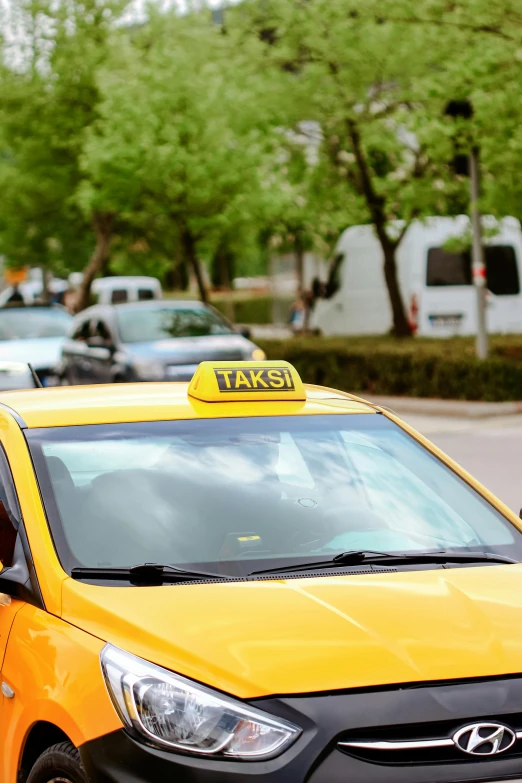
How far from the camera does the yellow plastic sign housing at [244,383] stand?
15.2ft

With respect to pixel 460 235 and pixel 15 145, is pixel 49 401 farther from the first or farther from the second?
pixel 15 145

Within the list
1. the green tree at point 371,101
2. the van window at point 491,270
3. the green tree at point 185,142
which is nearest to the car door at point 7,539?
the green tree at point 371,101

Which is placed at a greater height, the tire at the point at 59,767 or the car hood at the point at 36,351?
the tire at the point at 59,767

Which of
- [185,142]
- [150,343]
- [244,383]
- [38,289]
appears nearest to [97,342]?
[150,343]

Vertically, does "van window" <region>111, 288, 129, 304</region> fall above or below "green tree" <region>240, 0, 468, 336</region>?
below

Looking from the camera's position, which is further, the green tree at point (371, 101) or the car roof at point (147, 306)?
the green tree at point (371, 101)

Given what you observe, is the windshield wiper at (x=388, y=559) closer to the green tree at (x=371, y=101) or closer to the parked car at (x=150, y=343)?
the parked car at (x=150, y=343)

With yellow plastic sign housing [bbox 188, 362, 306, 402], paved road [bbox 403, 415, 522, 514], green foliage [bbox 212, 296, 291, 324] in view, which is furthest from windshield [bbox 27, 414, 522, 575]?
green foliage [bbox 212, 296, 291, 324]

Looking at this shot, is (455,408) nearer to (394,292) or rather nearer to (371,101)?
(394,292)

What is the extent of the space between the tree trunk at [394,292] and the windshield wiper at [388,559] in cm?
2074

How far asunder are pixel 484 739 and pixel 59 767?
0.99m

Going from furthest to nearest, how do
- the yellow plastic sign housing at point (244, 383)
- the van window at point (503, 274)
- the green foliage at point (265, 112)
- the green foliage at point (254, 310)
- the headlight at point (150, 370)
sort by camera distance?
the green foliage at point (254, 310) → the van window at point (503, 274) → the green foliage at point (265, 112) → the headlight at point (150, 370) → the yellow plastic sign housing at point (244, 383)

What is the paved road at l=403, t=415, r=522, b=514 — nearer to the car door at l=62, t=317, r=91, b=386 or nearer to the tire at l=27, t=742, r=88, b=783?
the car door at l=62, t=317, r=91, b=386

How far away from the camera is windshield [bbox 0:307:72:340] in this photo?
23.5 m
